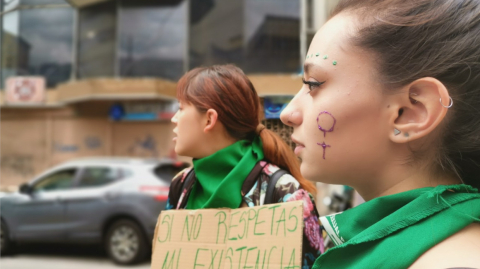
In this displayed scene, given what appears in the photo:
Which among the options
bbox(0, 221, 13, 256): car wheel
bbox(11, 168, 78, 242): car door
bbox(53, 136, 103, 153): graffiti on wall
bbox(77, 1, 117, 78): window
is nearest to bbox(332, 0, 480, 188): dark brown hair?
bbox(11, 168, 78, 242): car door

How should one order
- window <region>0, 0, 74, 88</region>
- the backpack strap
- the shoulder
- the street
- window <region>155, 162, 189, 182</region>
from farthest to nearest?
window <region>0, 0, 74, 88</region>
window <region>155, 162, 189, 182</region>
the street
the backpack strap
the shoulder

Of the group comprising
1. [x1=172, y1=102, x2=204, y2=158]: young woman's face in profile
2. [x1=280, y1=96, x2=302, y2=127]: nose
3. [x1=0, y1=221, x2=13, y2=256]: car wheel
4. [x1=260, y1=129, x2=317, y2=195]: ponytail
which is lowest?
[x1=0, y1=221, x2=13, y2=256]: car wheel

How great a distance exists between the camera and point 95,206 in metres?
6.48

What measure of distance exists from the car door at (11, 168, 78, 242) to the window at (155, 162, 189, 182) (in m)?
1.36

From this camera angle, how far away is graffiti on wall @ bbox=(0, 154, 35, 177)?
504 inches

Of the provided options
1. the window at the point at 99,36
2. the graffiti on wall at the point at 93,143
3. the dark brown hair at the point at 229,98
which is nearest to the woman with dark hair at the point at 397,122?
the dark brown hair at the point at 229,98

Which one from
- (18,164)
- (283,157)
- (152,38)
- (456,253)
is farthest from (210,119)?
(18,164)

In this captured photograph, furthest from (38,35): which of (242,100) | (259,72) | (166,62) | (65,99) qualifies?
(242,100)

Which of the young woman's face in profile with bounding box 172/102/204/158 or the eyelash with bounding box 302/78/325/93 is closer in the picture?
the eyelash with bounding box 302/78/325/93

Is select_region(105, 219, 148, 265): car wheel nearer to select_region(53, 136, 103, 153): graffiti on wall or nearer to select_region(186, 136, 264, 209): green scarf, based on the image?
select_region(186, 136, 264, 209): green scarf

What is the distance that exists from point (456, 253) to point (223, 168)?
4.33 ft

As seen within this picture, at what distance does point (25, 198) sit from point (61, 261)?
3.69 feet

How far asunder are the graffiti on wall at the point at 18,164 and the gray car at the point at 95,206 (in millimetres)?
6445

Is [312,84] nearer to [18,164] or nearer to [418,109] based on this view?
[418,109]
